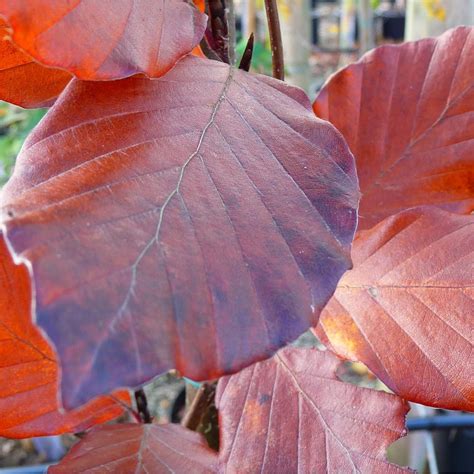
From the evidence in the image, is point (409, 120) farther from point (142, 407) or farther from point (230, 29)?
point (142, 407)

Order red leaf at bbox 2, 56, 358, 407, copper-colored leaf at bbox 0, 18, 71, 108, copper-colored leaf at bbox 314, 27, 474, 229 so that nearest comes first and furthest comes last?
red leaf at bbox 2, 56, 358, 407 < copper-colored leaf at bbox 0, 18, 71, 108 < copper-colored leaf at bbox 314, 27, 474, 229

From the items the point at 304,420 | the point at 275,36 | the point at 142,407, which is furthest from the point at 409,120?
the point at 142,407

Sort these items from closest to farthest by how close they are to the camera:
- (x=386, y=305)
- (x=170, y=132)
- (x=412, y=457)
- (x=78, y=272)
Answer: (x=78, y=272), (x=170, y=132), (x=386, y=305), (x=412, y=457)

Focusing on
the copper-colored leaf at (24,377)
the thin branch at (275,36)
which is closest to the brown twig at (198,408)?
the copper-colored leaf at (24,377)

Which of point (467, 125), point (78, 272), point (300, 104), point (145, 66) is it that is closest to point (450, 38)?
point (467, 125)

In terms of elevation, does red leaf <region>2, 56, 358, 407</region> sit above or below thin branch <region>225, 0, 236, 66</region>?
below

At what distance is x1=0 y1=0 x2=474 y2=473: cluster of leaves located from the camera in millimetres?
278

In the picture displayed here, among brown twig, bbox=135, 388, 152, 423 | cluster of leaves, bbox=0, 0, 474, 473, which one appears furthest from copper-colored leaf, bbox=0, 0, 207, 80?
brown twig, bbox=135, 388, 152, 423

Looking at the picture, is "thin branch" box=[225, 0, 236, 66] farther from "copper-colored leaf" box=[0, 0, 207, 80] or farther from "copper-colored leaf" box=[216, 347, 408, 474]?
"copper-colored leaf" box=[216, 347, 408, 474]

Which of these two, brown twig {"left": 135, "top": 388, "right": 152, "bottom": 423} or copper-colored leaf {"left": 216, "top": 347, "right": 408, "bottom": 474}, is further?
brown twig {"left": 135, "top": 388, "right": 152, "bottom": 423}

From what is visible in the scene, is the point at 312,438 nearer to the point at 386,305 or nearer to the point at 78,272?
the point at 386,305

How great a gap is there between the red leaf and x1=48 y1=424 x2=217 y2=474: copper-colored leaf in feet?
0.77

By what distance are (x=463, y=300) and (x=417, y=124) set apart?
0.56 ft

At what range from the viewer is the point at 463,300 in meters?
0.46
